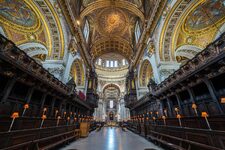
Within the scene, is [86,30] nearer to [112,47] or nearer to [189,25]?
[112,47]

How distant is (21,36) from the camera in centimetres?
1126

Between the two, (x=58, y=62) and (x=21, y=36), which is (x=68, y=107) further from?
(x=21, y=36)

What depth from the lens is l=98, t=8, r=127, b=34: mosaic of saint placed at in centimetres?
2074

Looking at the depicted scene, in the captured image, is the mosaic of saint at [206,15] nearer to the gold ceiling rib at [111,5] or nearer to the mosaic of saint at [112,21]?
the gold ceiling rib at [111,5]

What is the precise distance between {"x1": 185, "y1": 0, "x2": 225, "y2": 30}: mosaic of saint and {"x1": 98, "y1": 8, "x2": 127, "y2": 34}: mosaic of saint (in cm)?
1391

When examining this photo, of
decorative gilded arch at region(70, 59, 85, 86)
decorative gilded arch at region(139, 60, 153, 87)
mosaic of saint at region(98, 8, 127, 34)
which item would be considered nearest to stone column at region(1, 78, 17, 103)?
decorative gilded arch at region(70, 59, 85, 86)

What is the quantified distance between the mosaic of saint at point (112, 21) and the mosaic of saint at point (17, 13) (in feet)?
45.7

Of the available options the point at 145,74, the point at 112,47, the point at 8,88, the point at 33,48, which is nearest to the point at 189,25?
the point at 145,74

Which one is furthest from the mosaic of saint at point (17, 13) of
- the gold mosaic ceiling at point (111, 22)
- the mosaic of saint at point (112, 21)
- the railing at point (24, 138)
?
the mosaic of saint at point (112, 21)

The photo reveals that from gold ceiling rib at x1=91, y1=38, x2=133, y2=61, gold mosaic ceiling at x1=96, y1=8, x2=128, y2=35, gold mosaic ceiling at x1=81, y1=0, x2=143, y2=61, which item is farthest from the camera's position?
gold ceiling rib at x1=91, y1=38, x2=133, y2=61

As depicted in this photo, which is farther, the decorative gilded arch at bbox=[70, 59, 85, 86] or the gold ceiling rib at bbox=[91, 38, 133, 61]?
the gold ceiling rib at bbox=[91, 38, 133, 61]

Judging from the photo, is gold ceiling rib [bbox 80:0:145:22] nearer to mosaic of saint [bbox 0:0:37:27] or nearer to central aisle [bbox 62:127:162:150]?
mosaic of saint [bbox 0:0:37:27]

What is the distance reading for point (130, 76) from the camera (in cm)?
2278

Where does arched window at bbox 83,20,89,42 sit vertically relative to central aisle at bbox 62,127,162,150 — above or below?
above
